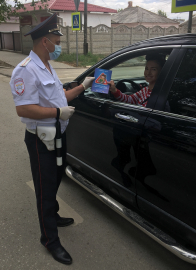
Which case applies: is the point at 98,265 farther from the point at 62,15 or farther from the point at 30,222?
the point at 62,15

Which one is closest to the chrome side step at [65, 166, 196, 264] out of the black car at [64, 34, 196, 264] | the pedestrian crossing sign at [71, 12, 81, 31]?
the black car at [64, 34, 196, 264]

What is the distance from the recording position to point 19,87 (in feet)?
6.24

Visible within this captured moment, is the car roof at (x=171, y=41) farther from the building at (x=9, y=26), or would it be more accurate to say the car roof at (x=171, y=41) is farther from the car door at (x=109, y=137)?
the building at (x=9, y=26)

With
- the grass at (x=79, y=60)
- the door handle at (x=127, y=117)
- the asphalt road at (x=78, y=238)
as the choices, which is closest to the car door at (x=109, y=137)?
the door handle at (x=127, y=117)

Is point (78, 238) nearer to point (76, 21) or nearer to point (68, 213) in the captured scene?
point (68, 213)

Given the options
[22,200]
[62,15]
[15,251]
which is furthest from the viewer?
[62,15]

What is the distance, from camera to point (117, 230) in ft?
8.64

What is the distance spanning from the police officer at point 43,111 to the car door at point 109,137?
0.42 m

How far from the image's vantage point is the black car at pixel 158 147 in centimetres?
184

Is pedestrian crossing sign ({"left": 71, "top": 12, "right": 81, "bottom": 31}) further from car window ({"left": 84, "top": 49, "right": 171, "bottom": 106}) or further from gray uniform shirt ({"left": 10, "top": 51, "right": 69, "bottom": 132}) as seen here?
gray uniform shirt ({"left": 10, "top": 51, "right": 69, "bottom": 132})

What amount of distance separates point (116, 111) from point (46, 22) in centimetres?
90

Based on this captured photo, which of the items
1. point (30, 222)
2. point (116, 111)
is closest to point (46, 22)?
point (116, 111)

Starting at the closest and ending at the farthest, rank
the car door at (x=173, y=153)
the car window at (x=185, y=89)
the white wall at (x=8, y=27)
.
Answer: the car door at (x=173, y=153), the car window at (x=185, y=89), the white wall at (x=8, y=27)

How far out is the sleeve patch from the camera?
1.90 m
